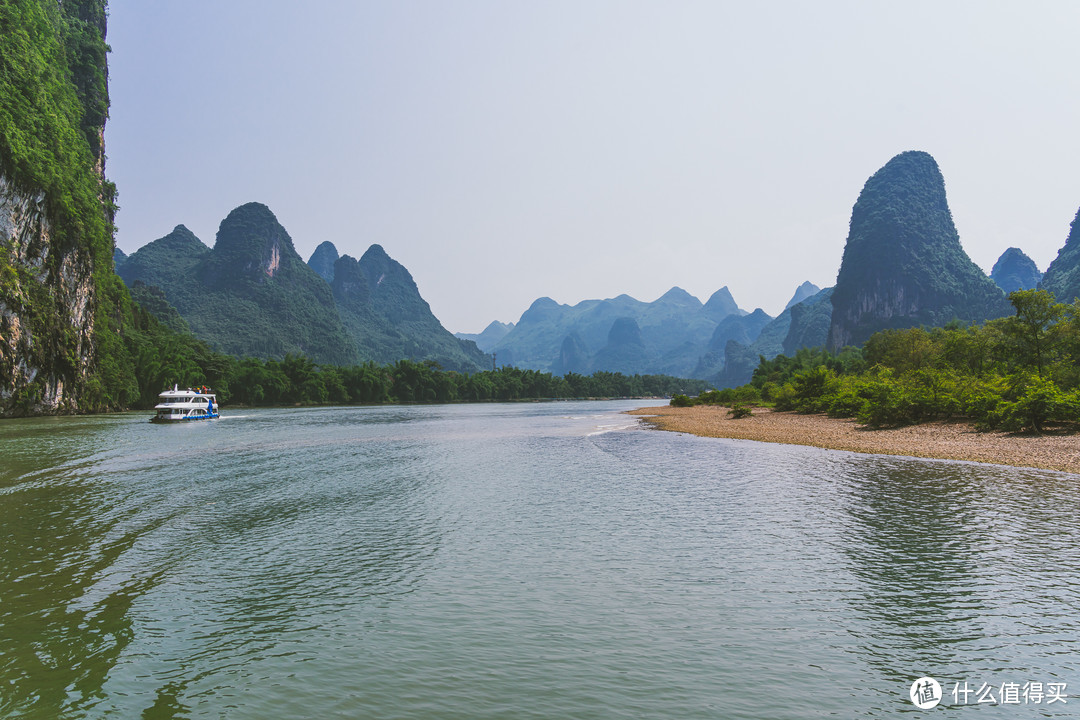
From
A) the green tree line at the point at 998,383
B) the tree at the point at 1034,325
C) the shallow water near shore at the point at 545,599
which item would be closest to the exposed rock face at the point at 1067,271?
the green tree line at the point at 998,383

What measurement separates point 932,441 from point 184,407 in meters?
76.5

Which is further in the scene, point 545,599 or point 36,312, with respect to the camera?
point 36,312

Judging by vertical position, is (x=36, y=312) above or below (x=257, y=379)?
above

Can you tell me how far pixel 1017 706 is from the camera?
6844 mm

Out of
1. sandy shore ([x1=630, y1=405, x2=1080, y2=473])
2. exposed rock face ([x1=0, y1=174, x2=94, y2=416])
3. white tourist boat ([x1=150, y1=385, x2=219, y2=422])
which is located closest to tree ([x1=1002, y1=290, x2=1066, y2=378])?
sandy shore ([x1=630, y1=405, x2=1080, y2=473])

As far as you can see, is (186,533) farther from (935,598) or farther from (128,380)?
(128,380)

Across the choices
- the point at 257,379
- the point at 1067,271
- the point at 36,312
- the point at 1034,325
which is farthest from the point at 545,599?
the point at 1067,271

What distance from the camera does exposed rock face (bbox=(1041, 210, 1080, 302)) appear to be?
152 metres

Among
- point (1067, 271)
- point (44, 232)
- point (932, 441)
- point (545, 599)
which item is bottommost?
point (545, 599)

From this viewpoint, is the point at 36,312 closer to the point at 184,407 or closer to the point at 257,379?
the point at 184,407

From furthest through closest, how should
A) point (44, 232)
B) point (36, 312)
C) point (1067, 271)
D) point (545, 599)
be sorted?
point (1067, 271) → point (44, 232) → point (36, 312) → point (545, 599)

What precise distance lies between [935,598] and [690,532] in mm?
5756

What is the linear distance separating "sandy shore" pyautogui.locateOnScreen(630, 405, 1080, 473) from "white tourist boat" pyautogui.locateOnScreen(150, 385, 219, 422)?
6088cm

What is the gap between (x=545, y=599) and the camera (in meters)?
10.5
